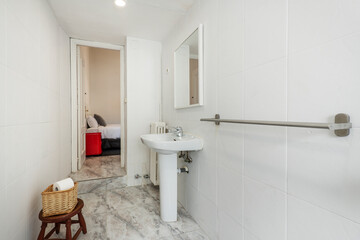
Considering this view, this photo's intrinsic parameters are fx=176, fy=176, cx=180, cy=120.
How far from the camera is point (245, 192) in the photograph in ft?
3.42

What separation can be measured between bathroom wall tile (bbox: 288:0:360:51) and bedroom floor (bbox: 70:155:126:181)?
96.3 inches

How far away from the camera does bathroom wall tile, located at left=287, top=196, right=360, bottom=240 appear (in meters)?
0.60

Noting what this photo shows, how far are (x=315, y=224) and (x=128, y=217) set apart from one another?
155 cm

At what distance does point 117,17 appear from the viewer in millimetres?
1972

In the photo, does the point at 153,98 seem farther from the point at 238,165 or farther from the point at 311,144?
the point at 311,144

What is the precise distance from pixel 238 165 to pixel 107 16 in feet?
6.67

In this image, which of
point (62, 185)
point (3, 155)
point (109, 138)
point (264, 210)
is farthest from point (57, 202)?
point (109, 138)

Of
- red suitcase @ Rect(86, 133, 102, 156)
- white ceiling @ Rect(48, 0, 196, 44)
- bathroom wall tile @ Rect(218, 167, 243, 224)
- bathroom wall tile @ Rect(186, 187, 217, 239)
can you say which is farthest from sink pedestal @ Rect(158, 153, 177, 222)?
red suitcase @ Rect(86, 133, 102, 156)

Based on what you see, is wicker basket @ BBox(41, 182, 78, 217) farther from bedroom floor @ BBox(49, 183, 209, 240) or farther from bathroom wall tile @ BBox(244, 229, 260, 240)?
bathroom wall tile @ BBox(244, 229, 260, 240)

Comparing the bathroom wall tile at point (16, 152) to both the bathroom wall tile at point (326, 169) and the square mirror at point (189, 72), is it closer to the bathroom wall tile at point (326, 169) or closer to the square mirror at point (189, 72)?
the square mirror at point (189, 72)

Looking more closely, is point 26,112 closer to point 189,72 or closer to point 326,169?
point 189,72

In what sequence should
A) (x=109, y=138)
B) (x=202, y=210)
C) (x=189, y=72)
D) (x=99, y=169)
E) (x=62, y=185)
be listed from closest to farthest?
1. (x=62, y=185)
2. (x=202, y=210)
3. (x=189, y=72)
4. (x=99, y=169)
5. (x=109, y=138)

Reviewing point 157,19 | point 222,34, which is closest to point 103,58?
point 157,19

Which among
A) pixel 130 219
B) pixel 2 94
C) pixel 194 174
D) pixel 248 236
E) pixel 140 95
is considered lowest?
pixel 130 219
